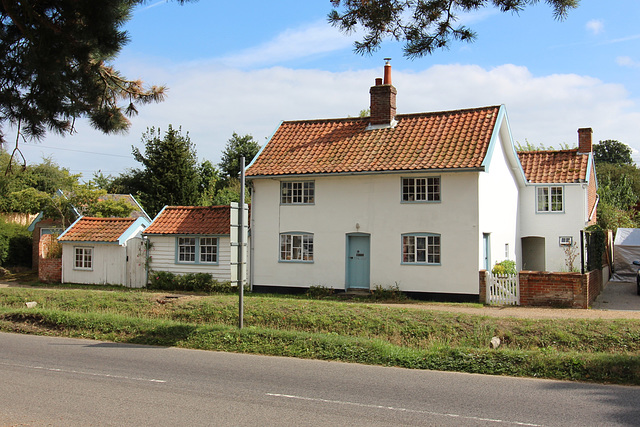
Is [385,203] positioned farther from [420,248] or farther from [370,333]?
[370,333]

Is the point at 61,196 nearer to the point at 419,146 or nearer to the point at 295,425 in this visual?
the point at 419,146

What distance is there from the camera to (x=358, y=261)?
69.8 feet

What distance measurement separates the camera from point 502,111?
854 inches

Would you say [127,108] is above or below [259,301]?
above

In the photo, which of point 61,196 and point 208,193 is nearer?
point 61,196

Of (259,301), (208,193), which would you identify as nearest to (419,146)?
(259,301)

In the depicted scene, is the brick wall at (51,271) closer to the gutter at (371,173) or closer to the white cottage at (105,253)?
the white cottage at (105,253)

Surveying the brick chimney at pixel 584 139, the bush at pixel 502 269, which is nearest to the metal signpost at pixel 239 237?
the bush at pixel 502 269

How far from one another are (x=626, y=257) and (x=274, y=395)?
87.6ft

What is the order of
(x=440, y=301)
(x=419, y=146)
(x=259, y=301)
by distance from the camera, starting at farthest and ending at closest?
(x=419, y=146)
(x=440, y=301)
(x=259, y=301)

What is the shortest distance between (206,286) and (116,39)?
15.1 metres

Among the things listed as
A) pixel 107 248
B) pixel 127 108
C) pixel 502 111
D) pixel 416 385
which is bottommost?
pixel 416 385

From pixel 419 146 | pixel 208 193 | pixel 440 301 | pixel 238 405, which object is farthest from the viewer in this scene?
pixel 208 193

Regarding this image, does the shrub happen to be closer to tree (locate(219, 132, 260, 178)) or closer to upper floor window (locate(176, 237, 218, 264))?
upper floor window (locate(176, 237, 218, 264))
